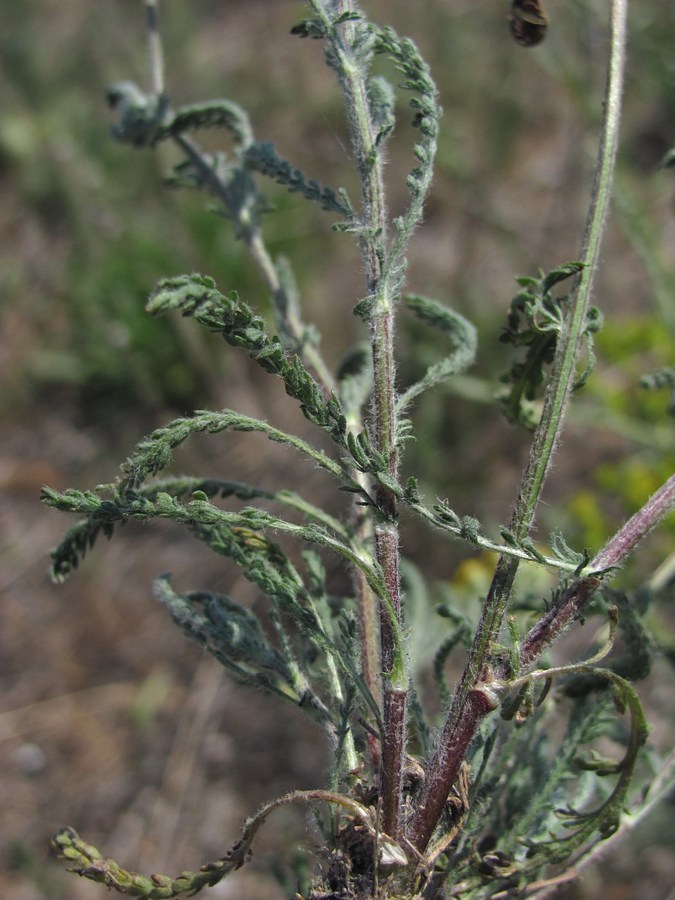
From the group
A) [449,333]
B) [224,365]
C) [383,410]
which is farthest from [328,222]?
[383,410]

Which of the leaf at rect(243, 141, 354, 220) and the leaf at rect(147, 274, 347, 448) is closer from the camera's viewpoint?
the leaf at rect(147, 274, 347, 448)

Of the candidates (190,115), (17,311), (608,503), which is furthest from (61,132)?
(190,115)

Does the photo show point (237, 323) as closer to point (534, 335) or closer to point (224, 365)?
point (534, 335)

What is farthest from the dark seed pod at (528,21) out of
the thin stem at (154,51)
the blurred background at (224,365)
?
the blurred background at (224,365)

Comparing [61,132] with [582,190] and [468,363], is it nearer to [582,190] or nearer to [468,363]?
[582,190]

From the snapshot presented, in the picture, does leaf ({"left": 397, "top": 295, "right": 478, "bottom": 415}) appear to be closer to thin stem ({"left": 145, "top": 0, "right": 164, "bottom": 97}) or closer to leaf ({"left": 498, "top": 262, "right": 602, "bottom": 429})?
leaf ({"left": 498, "top": 262, "right": 602, "bottom": 429})

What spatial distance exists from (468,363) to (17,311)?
4.76 m

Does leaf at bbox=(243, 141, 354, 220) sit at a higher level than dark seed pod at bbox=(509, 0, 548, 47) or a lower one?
lower

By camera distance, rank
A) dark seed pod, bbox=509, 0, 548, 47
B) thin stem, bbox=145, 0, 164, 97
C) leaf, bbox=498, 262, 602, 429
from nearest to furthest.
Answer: leaf, bbox=498, 262, 602, 429
dark seed pod, bbox=509, 0, 548, 47
thin stem, bbox=145, 0, 164, 97

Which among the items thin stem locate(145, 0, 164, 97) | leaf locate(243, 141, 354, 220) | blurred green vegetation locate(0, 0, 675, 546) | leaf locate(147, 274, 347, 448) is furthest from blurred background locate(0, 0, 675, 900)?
leaf locate(147, 274, 347, 448)

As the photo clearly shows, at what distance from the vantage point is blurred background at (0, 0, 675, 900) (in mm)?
3275

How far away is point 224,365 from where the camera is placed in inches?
182

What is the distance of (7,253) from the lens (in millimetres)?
5750

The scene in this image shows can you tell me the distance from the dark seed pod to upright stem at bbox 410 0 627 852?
35 centimetres
